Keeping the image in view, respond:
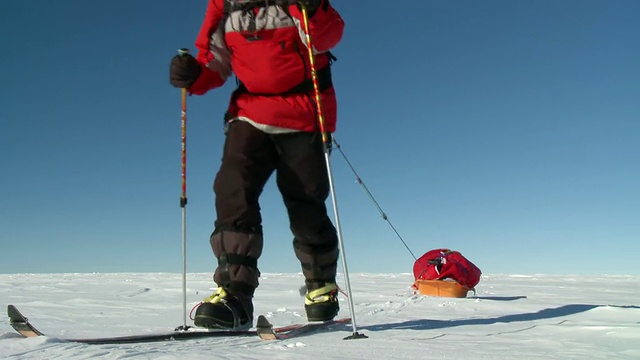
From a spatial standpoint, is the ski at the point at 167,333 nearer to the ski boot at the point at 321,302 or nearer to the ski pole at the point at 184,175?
the ski boot at the point at 321,302

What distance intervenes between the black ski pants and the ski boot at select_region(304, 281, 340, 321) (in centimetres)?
5

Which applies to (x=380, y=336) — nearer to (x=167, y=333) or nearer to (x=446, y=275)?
(x=167, y=333)

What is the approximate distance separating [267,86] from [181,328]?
1.47 meters

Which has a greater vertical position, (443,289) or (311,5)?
(311,5)

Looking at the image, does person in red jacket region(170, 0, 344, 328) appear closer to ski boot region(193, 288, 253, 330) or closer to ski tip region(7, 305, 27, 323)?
ski boot region(193, 288, 253, 330)

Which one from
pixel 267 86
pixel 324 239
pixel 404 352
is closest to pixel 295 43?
pixel 267 86

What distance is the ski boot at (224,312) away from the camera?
251cm

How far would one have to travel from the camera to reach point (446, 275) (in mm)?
5629

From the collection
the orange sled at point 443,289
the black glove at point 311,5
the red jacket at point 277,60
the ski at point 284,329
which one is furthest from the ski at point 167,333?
the orange sled at point 443,289

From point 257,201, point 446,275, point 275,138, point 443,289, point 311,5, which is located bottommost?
point 443,289

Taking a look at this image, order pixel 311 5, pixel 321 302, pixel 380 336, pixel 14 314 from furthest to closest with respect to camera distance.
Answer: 1. pixel 321 302
2. pixel 311 5
3. pixel 380 336
4. pixel 14 314

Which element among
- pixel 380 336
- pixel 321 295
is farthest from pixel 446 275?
pixel 380 336

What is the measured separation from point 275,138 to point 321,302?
1032mm

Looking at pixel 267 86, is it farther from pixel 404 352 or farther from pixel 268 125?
pixel 404 352
